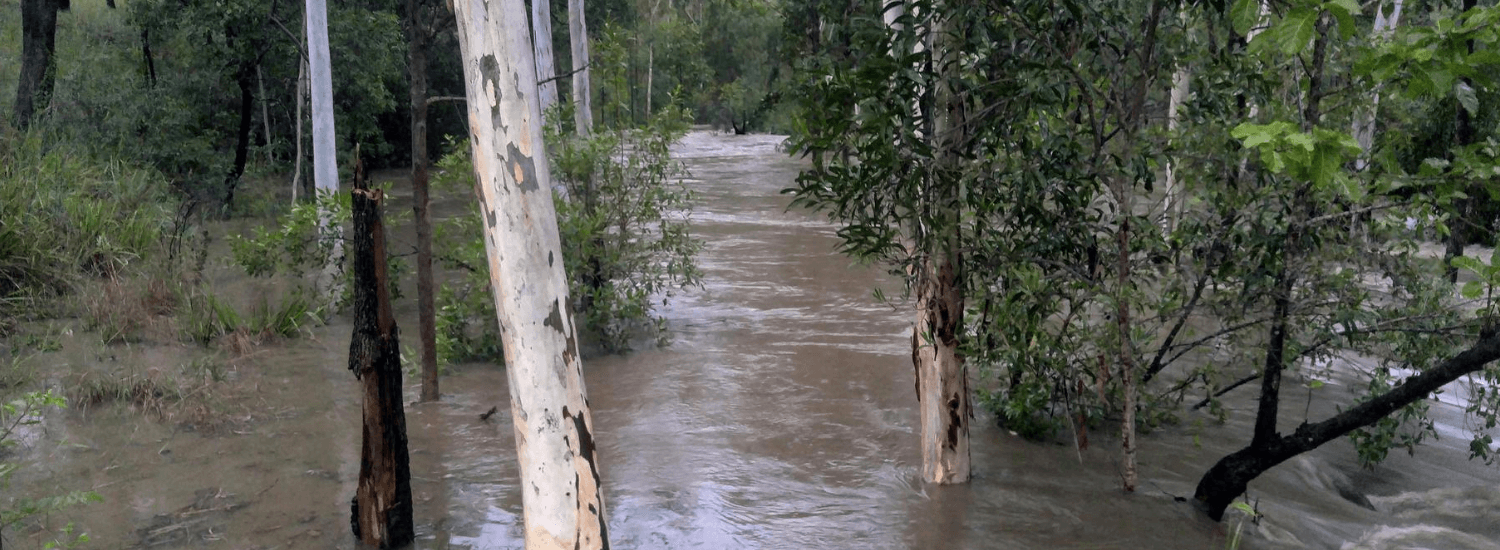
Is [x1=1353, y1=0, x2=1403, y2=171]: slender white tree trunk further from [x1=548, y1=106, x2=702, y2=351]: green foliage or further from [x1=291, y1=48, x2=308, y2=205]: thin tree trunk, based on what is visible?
[x1=291, y1=48, x2=308, y2=205]: thin tree trunk

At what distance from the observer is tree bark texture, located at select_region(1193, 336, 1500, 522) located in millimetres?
5406

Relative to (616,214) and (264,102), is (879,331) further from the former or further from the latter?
(264,102)

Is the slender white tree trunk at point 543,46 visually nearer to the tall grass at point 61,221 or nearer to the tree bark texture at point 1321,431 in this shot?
the tall grass at point 61,221

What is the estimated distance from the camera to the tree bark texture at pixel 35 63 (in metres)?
16.2

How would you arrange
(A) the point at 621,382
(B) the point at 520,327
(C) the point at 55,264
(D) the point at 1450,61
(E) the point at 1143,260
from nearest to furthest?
(D) the point at 1450,61 < (B) the point at 520,327 < (E) the point at 1143,260 < (A) the point at 621,382 < (C) the point at 55,264

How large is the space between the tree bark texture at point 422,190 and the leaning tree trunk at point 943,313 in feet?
11.4

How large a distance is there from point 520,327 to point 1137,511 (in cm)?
405

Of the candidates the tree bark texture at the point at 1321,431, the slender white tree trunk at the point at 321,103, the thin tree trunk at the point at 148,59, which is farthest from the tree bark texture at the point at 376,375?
the thin tree trunk at the point at 148,59

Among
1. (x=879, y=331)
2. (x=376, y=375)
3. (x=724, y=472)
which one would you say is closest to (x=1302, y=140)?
(x=376, y=375)

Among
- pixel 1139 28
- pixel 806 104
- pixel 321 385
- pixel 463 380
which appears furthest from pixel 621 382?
pixel 1139 28

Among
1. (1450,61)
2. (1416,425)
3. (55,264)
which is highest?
(1450,61)

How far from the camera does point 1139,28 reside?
20.1 ft

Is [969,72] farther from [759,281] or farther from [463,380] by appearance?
[759,281]

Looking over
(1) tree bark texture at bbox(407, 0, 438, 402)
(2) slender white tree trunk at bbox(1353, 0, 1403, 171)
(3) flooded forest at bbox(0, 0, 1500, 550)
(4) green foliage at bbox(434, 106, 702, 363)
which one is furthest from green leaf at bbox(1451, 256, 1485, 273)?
(4) green foliage at bbox(434, 106, 702, 363)
